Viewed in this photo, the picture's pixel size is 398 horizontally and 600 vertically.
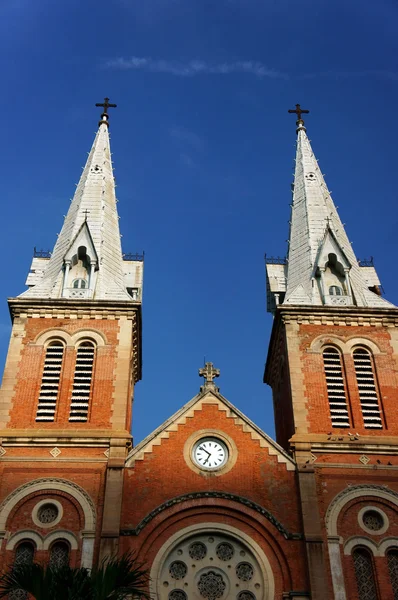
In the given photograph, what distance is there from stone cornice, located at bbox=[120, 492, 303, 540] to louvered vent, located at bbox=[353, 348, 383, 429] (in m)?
4.74

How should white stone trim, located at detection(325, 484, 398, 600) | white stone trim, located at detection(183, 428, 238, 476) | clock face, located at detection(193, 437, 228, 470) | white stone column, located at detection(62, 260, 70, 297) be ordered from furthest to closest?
white stone column, located at detection(62, 260, 70, 297), clock face, located at detection(193, 437, 228, 470), white stone trim, located at detection(183, 428, 238, 476), white stone trim, located at detection(325, 484, 398, 600)

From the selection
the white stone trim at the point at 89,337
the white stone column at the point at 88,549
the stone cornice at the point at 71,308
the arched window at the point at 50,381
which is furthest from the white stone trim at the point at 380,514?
the stone cornice at the point at 71,308

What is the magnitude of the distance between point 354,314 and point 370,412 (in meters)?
4.02

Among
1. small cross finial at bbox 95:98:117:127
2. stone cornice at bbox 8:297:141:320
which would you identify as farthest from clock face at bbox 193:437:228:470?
small cross finial at bbox 95:98:117:127

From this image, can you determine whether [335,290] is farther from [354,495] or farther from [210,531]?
[210,531]

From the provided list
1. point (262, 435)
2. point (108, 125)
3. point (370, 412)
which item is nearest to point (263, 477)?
point (262, 435)

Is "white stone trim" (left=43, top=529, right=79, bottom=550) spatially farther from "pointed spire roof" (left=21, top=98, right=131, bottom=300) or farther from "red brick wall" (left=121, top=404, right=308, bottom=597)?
"pointed spire roof" (left=21, top=98, right=131, bottom=300)

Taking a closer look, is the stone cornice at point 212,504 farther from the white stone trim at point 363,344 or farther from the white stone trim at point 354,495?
the white stone trim at point 363,344

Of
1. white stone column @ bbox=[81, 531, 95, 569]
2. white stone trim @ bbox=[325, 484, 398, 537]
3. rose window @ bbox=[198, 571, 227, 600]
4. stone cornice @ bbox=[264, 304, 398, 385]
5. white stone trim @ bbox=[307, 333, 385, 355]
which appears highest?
stone cornice @ bbox=[264, 304, 398, 385]

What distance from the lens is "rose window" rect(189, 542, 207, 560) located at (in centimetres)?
2306

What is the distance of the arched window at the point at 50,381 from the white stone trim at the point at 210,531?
571 centimetres

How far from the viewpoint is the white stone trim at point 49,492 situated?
2322cm

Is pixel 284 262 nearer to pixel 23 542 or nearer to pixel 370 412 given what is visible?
pixel 370 412

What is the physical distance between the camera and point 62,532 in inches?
907
